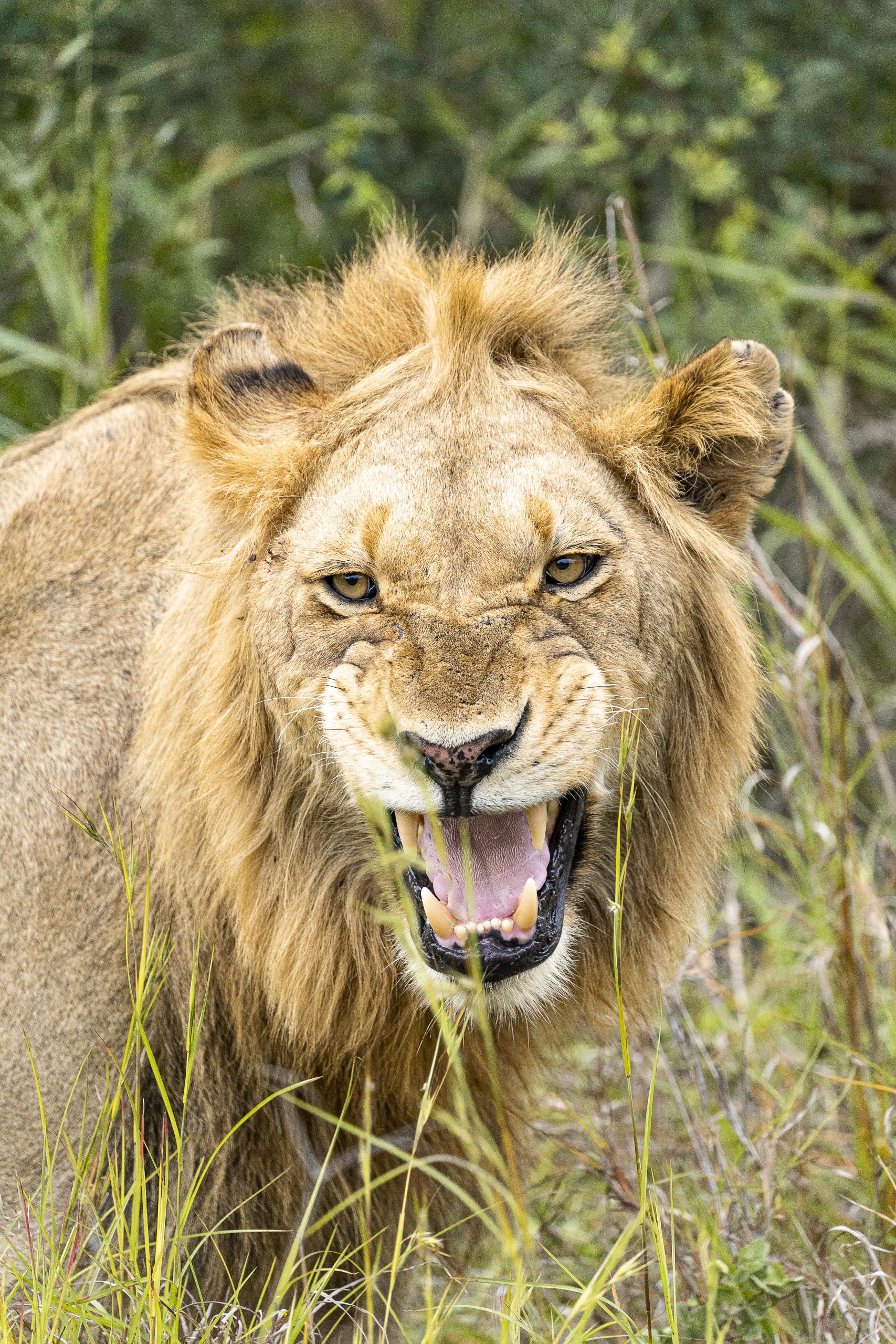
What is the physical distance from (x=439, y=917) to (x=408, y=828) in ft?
0.53

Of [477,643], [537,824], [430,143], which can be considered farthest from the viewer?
[430,143]

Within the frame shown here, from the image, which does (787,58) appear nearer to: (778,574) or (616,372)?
(778,574)

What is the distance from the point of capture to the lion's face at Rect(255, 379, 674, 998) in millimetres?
2254

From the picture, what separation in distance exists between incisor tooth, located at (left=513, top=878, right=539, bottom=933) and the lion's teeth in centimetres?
20

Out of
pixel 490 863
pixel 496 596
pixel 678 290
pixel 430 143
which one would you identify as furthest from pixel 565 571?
pixel 430 143

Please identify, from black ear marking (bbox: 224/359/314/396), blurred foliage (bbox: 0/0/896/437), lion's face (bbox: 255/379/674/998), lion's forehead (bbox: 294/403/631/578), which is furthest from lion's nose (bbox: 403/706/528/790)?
blurred foliage (bbox: 0/0/896/437)

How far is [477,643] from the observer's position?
7.57 feet

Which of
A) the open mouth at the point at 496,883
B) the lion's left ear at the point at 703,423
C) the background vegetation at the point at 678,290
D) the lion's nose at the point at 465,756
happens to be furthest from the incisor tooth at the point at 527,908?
the lion's left ear at the point at 703,423

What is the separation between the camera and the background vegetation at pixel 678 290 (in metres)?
3.27

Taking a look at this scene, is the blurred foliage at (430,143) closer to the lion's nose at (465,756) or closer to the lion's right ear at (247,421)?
the lion's right ear at (247,421)

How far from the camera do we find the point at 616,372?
123 inches

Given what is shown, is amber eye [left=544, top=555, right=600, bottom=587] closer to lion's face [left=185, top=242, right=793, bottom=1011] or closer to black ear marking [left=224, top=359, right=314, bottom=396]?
lion's face [left=185, top=242, right=793, bottom=1011]

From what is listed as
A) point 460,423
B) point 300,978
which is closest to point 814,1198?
point 300,978

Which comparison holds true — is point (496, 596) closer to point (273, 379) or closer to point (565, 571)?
point (565, 571)
